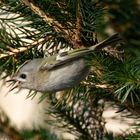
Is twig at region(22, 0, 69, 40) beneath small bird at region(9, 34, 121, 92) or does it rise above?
above

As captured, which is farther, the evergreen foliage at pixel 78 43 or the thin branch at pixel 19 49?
the thin branch at pixel 19 49

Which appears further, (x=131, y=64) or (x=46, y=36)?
(x=46, y=36)

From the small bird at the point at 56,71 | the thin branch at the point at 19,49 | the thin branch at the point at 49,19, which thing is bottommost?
the small bird at the point at 56,71

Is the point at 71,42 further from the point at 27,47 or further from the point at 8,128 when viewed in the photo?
the point at 8,128

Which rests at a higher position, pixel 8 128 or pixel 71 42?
pixel 71 42

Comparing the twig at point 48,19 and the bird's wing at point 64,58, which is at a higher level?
the twig at point 48,19

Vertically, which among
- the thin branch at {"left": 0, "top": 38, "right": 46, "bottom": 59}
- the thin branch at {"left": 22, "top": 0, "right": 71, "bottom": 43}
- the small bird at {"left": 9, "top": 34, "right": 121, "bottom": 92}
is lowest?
the small bird at {"left": 9, "top": 34, "right": 121, "bottom": 92}

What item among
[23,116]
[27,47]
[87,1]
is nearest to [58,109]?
[27,47]

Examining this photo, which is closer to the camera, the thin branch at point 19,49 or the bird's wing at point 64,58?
the bird's wing at point 64,58
